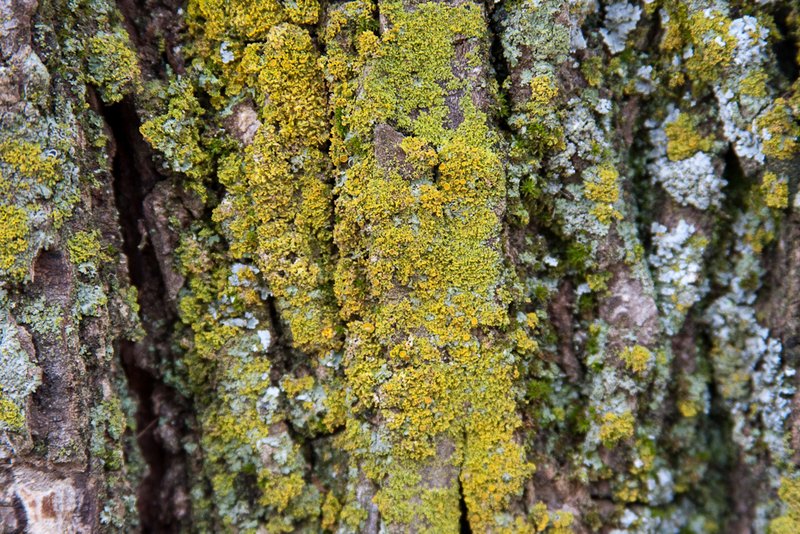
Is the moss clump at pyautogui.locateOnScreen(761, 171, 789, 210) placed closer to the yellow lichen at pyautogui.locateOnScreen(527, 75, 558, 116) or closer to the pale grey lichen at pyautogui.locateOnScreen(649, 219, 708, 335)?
the pale grey lichen at pyautogui.locateOnScreen(649, 219, 708, 335)

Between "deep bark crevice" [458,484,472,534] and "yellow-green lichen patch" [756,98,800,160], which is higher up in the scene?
"yellow-green lichen patch" [756,98,800,160]

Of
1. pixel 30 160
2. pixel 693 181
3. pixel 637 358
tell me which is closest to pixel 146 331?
pixel 30 160

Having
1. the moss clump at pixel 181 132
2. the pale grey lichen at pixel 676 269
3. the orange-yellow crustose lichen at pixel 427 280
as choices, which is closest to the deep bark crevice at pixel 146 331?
the moss clump at pixel 181 132

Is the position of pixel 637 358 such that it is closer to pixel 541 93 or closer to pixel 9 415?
pixel 541 93

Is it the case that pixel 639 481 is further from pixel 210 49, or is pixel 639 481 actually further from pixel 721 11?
pixel 210 49

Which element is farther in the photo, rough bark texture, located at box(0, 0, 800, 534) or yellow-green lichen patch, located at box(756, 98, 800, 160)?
yellow-green lichen patch, located at box(756, 98, 800, 160)

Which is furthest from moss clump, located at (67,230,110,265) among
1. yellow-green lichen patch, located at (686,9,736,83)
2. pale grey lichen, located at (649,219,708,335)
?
yellow-green lichen patch, located at (686,9,736,83)

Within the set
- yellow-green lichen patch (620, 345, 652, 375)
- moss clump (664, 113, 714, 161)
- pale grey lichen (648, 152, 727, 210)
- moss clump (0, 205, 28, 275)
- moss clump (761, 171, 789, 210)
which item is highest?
moss clump (664, 113, 714, 161)
